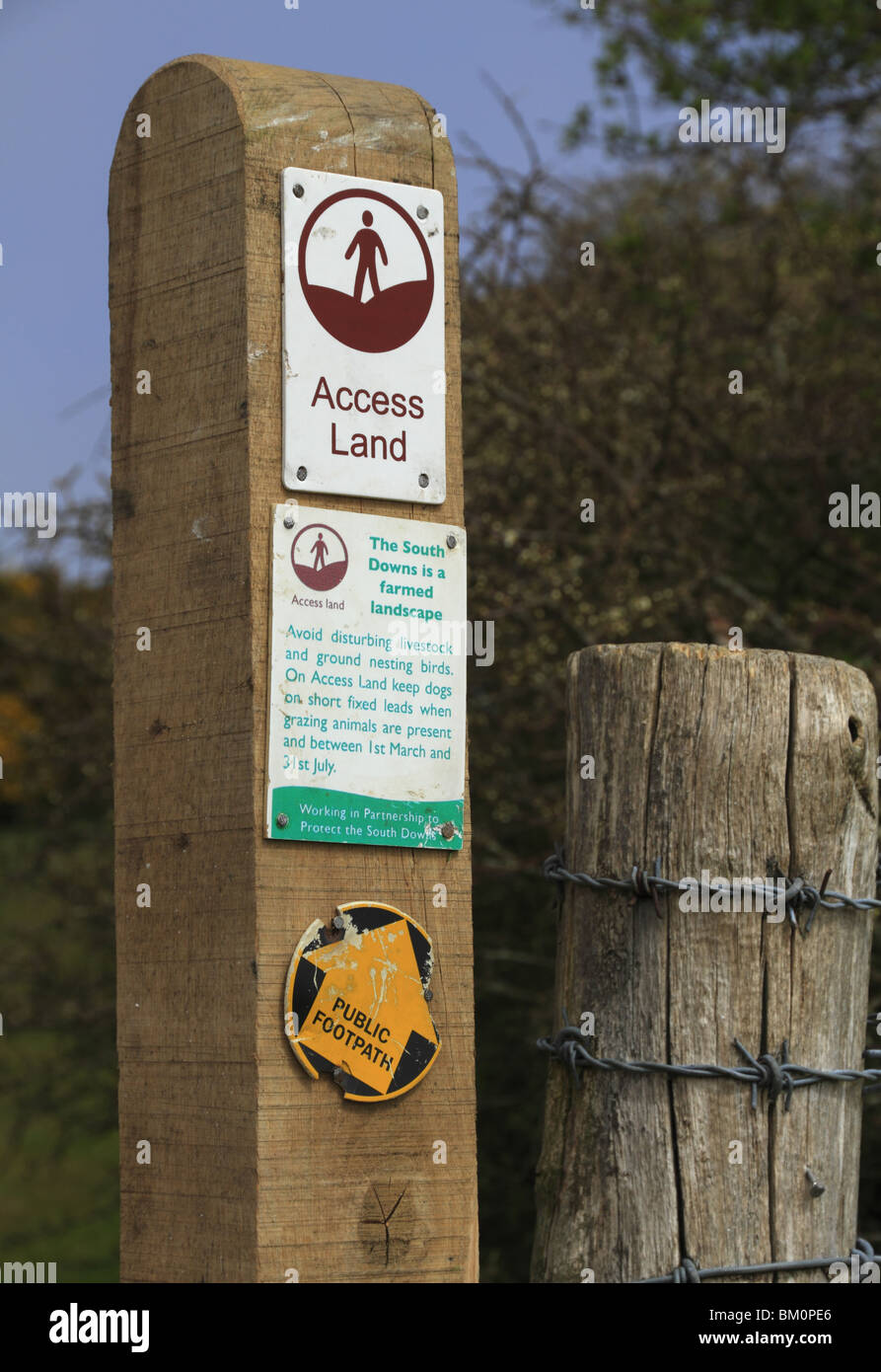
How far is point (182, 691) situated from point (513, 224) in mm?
5348

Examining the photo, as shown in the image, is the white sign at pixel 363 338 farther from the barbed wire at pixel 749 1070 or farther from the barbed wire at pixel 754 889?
the barbed wire at pixel 749 1070

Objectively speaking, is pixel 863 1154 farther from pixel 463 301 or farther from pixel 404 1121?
pixel 404 1121

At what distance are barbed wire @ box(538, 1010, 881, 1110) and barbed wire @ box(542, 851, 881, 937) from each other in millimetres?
208

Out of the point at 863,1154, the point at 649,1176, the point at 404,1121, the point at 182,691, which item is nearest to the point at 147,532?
the point at 182,691

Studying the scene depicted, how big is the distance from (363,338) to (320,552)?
0.35 metres

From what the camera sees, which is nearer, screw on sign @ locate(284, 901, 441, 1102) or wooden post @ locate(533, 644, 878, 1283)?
screw on sign @ locate(284, 901, 441, 1102)

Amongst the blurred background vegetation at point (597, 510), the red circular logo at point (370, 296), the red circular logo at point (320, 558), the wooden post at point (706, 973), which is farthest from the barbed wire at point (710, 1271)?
the blurred background vegetation at point (597, 510)

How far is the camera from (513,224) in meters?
7.29

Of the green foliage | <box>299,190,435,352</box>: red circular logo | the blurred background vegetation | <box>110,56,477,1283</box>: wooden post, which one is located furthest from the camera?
the green foliage

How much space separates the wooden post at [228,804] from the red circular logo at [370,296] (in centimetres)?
5

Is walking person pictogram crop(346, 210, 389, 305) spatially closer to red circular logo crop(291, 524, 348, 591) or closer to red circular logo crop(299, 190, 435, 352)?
red circular logo crop(299, 190, 435, 352)

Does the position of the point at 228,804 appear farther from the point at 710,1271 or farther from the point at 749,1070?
the point at 710,1271

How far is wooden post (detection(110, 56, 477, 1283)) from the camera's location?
2.29 meters

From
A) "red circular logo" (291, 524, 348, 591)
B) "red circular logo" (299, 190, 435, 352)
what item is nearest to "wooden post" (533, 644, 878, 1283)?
"red circular logo" (291, 524, 348, 591)
